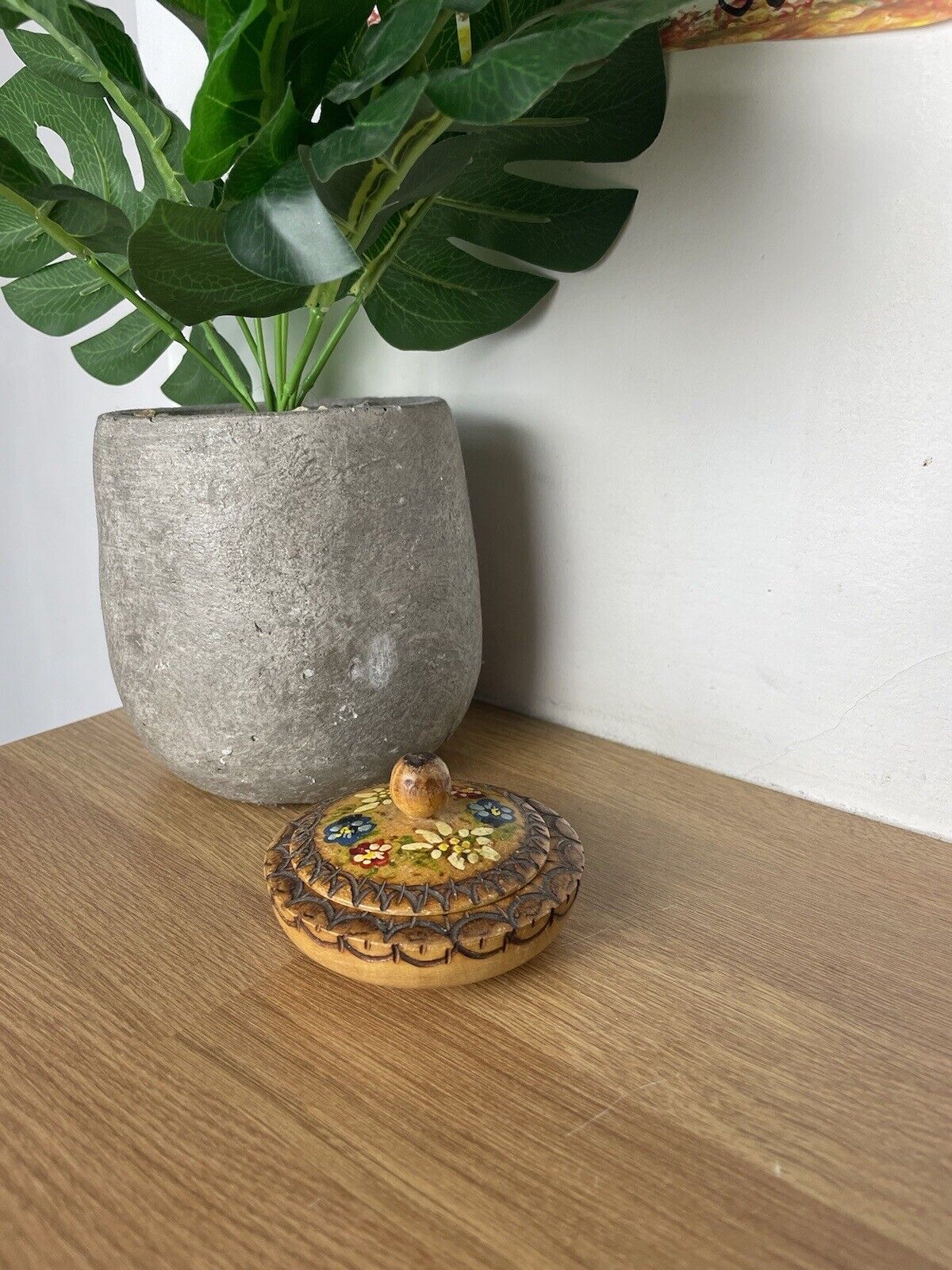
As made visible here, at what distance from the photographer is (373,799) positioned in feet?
1.84

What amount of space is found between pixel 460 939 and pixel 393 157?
392mm

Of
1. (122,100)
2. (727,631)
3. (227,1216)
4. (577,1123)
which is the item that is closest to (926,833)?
(727,631)

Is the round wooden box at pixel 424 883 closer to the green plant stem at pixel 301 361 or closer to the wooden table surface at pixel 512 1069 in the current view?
the wooden table surface at pixel 512 1069

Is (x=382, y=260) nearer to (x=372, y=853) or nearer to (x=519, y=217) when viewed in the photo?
(x=519, y=217)

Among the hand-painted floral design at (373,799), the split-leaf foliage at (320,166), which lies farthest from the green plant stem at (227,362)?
the hand-painted floral design at (373,799)

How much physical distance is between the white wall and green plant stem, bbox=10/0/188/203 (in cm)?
25

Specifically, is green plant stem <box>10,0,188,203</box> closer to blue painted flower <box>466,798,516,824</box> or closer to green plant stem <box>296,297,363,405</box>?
green plant stem <box>296,297,363,405</box>

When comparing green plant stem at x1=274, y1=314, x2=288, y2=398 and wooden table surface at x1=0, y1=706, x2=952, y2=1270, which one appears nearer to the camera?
wooden table surface at x1=0, y1=706, x2=952, y2=1270

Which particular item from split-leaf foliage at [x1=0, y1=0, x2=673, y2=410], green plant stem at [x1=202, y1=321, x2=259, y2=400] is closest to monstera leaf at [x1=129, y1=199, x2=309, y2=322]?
split-leaf foliage at [x1=0, y1=0, x2=673, y2=410]

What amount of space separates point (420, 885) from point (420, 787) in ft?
0.18

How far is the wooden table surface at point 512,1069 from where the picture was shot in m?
0.38

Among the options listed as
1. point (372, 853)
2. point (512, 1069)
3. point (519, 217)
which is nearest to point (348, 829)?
point (372, 853)

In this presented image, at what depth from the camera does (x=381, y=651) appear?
66 centimetres

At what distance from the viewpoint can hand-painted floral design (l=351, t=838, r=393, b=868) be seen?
0.50 metres
